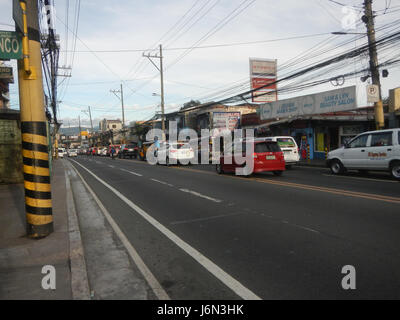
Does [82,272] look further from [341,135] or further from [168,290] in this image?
[341,135]

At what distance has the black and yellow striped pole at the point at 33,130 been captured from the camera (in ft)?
17.9

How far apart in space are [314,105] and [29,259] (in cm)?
2233

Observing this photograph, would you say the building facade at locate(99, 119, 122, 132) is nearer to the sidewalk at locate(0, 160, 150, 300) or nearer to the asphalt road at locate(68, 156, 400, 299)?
the asphalt road at locate(68, 156, 400, 299)

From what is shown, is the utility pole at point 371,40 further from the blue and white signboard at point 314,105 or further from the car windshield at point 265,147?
the car windshield at point 265,147

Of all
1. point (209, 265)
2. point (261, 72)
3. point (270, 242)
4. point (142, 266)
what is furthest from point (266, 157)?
point (261, 72)

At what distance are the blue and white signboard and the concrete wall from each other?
1856cm

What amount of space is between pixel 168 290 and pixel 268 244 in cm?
198

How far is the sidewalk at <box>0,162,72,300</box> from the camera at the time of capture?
3.66m

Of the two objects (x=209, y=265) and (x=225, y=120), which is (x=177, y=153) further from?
(x=209, y=265)

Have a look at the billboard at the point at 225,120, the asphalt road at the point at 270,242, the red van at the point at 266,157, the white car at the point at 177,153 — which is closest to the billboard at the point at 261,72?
the billboard at the point at 225,120

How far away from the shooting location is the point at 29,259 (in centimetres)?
461

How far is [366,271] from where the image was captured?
3.92 m

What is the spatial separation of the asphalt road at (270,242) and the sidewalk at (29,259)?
1105 mm
